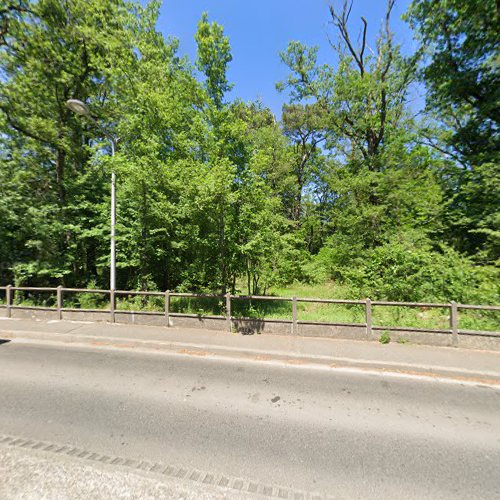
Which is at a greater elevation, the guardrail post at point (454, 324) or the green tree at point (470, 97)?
the green tree at point (470, 97)

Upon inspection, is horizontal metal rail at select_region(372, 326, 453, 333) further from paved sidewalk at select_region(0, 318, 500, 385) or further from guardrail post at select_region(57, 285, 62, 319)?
guardrail post at select_region(57, 285, 62, 319)

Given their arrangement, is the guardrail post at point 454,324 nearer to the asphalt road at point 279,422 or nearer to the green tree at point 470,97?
the asphalt road at point 279,422

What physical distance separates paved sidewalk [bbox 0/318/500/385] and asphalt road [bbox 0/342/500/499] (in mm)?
433

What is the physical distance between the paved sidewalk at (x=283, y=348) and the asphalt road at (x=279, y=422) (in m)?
0.43

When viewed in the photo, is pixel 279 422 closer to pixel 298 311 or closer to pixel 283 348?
pixel 283 348

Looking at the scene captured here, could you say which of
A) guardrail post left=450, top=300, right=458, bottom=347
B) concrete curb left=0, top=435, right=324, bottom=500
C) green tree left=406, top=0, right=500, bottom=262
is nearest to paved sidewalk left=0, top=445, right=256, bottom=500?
concrete curb left=0, top=435, right=324, bottom=500

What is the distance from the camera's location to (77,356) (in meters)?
6.14

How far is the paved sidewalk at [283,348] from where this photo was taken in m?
5.27

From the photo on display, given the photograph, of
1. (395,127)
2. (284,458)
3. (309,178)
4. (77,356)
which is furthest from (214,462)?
(309,178)

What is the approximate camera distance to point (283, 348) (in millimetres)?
6273

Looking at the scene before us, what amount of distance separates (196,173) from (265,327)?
4.76m

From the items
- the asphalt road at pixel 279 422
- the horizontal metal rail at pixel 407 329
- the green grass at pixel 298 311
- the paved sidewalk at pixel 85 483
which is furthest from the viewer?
the green grass at pixel 298 311

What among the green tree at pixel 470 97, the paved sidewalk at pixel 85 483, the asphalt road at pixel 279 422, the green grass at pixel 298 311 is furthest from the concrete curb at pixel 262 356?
the green tree at pixel 470 97

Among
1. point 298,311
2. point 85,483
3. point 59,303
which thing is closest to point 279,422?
point 85,483
